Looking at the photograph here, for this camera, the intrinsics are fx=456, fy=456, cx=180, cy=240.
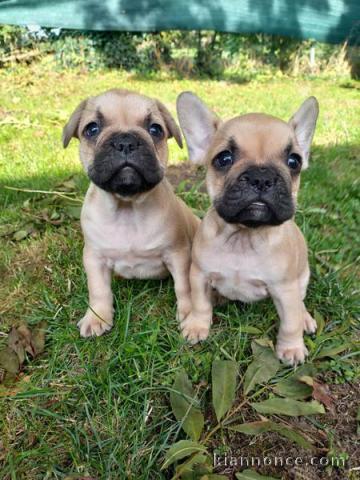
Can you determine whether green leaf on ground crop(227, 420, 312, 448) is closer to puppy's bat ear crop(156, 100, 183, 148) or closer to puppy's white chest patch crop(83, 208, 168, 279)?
puppy's white chest patch crop(83, 208, 168, 279)

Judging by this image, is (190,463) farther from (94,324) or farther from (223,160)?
(223,160)

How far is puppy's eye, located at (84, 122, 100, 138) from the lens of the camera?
3266 millimetres

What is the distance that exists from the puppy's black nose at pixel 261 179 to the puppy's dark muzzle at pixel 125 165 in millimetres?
693

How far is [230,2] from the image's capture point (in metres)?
14.3

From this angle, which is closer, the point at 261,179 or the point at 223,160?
the point at 261,179

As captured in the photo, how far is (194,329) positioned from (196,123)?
1.51 m

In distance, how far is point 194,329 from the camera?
3.35m

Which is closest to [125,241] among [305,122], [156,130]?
[156,130]

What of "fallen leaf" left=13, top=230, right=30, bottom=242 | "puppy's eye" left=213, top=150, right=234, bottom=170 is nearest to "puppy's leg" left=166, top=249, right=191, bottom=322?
"puppy's eye" left=213, top=150, right=234, bottom=170

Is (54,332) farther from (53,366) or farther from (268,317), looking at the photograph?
(268,317)

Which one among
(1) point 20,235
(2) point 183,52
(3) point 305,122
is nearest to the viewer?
(3) point 305,122

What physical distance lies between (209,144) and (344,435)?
7.04 feet

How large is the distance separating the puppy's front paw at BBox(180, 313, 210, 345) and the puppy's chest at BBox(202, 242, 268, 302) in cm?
32

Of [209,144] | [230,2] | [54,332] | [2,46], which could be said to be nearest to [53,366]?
[54,332]
